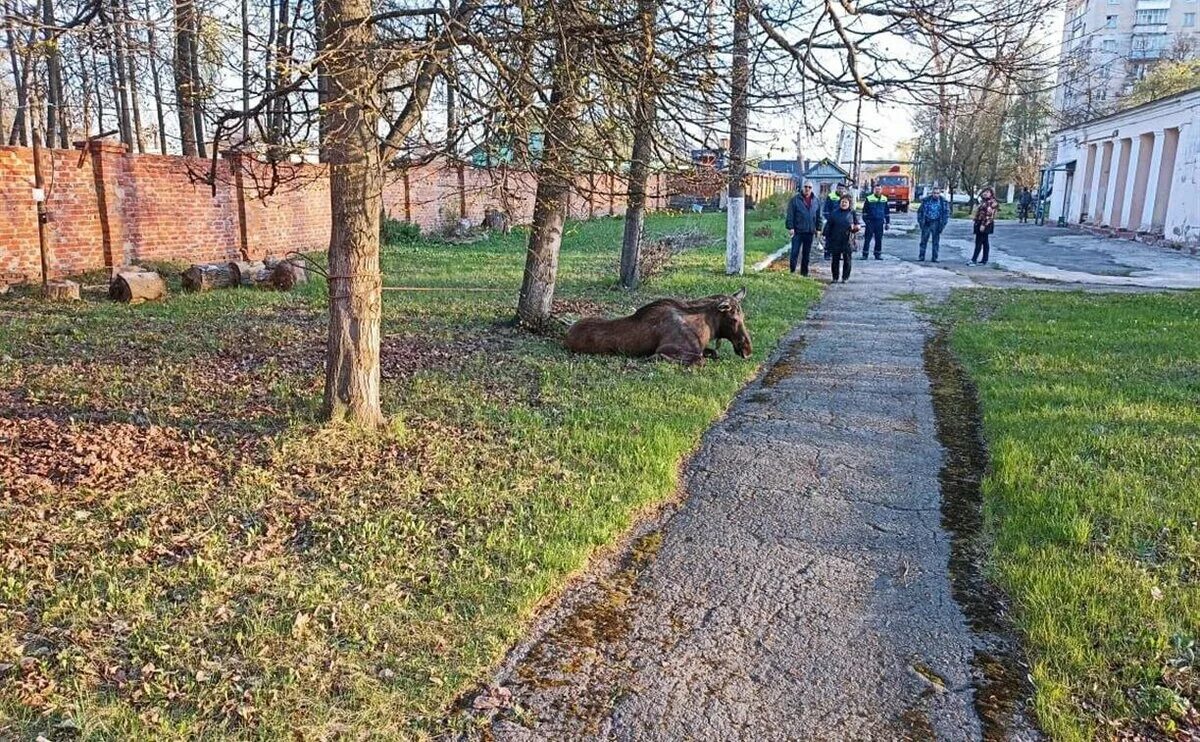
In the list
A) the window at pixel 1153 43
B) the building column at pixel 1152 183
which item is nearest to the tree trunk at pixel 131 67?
the building column at pixel 1152 183

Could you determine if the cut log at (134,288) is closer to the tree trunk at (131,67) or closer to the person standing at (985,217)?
the tree trunk at (131,67)

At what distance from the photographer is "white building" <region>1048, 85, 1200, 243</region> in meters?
26.5

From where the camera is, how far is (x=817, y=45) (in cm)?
590

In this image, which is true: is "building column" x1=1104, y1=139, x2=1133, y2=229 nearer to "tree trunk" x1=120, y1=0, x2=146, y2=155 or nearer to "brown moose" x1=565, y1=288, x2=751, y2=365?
"brown moose" x1=565, y1=288, x2=751, y2=365

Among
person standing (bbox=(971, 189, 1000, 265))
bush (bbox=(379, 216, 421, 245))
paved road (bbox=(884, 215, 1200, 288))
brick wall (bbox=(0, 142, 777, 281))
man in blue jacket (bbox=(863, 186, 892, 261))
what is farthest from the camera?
bush (bbox=(379, 216, 421, 245))

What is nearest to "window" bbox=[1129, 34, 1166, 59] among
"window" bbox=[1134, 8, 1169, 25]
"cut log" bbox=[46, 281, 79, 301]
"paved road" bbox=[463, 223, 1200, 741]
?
"window" bbox=[1134, 8, 1169, 25]

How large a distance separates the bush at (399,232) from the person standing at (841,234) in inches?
456

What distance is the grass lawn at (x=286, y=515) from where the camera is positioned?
297 cm

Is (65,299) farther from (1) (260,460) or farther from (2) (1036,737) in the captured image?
(2) (1036,737)

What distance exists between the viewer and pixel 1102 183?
38.0m

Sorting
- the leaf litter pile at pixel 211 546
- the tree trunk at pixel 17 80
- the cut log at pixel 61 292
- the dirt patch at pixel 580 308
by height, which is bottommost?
the leaf litter pile at pixel 211 546

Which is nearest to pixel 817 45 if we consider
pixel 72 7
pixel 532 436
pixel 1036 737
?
pixel 532 436

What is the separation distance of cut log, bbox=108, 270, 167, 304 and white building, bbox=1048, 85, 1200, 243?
1956cm

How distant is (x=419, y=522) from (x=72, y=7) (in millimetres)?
10112
